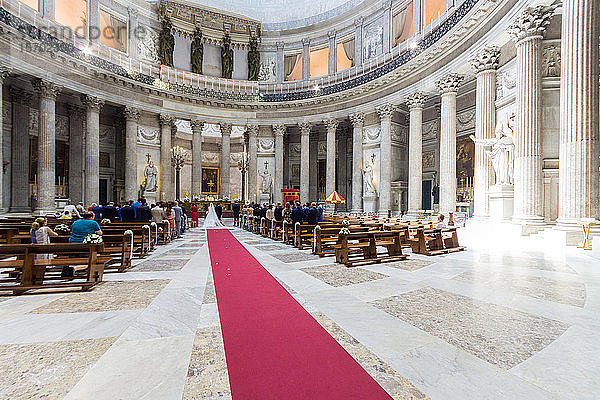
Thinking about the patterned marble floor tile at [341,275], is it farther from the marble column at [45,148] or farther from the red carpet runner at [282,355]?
the marble column at [45,148]

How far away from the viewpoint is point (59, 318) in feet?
12.3

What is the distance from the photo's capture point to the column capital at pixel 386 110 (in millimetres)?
21875

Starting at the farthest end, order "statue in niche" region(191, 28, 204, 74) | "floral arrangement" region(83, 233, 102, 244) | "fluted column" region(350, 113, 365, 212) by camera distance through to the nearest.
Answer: "statue in niche" region(191, 28, 204, 74), "fluted column" region(350, 113, 365, 212), "floral arrangement" region(83, 233, 102, 244)

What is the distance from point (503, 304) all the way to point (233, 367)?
3.91 metres

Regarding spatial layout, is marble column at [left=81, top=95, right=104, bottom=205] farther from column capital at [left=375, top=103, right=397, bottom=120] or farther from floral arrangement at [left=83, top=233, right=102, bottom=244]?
→ column capital at [left=375, top=103, right=397, bottom=120]

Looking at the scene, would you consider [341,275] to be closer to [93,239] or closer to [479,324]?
[479,324]

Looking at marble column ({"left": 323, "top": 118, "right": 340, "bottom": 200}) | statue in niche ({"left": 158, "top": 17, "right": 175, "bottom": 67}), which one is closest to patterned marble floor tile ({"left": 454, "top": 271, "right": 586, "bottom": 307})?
marble column ({"left": 323, "top": 118, "right": 340, "bottom": 200})

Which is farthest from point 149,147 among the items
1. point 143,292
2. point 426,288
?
point 426,288

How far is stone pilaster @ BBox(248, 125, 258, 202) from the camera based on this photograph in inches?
1089

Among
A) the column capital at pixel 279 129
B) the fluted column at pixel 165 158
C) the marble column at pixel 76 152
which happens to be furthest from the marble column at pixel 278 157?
the marble column at pixel 76 152

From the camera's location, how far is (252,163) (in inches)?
1090

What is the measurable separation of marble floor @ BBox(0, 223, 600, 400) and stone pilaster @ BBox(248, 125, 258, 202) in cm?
2149

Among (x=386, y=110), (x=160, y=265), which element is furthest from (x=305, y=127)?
(x=160, y=265)

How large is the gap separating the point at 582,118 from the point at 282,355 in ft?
38.6
